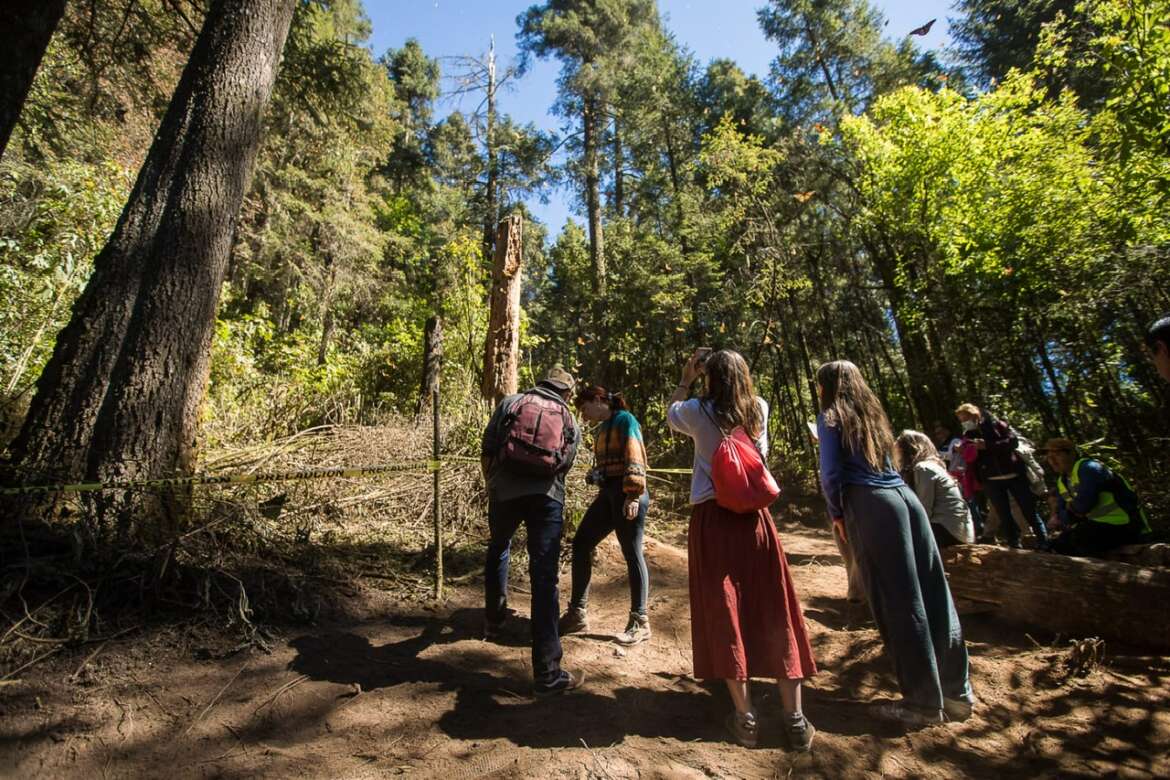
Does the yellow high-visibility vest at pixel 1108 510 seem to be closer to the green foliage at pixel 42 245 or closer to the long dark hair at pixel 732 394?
the long dark hair at pixel 732 394

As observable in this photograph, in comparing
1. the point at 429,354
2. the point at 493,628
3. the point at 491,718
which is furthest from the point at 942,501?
the point at 429,354

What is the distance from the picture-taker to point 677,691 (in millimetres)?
3066

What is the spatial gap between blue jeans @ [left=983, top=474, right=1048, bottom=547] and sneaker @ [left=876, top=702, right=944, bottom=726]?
474 cm

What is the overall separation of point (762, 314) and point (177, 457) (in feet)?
38.1

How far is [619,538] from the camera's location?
3.62 meters

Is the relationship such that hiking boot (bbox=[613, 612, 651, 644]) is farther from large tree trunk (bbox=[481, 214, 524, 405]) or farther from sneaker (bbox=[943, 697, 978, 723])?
large tree trunk (bbox=[481, 214, 524, 405])

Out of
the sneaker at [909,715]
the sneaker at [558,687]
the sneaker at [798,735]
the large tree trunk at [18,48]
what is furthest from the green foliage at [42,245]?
the sneaker at [909,715]

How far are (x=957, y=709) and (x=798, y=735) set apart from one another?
37.2 inches

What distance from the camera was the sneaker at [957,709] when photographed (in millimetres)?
2633

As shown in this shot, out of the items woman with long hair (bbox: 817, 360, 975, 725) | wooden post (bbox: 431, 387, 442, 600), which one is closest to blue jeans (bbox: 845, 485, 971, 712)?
woman with long hair (bbox: 817, 360, 975, 725)

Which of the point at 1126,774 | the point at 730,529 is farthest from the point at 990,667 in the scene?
the point at 730,529

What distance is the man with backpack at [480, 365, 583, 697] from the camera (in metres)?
2.85

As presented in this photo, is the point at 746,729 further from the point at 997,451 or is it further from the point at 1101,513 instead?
the point at 997,451

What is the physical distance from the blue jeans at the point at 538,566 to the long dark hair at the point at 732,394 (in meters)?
1.09
